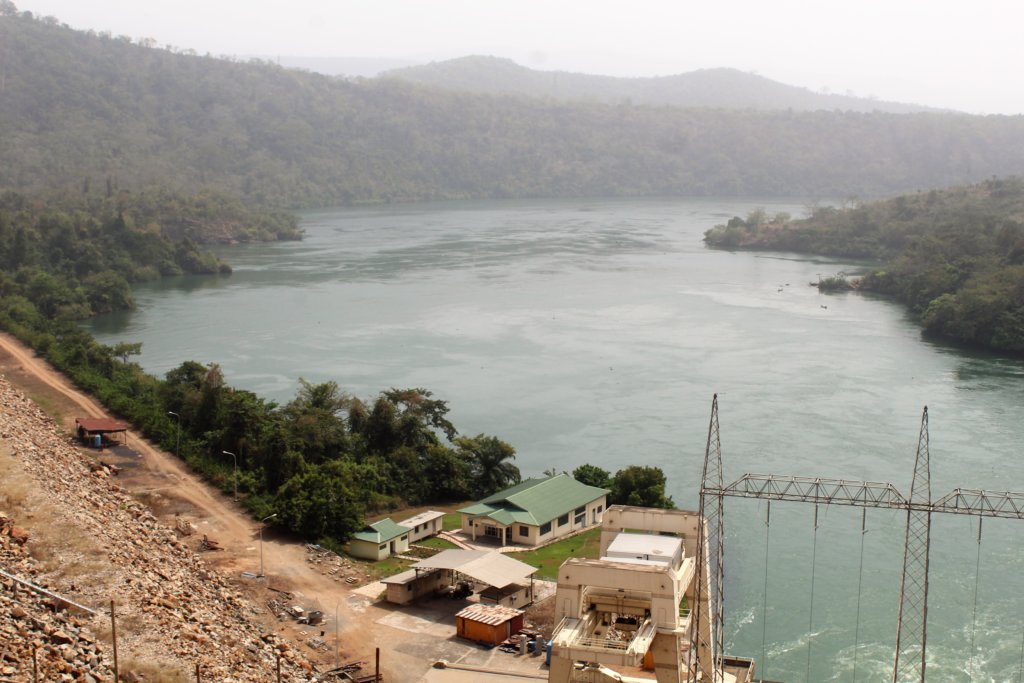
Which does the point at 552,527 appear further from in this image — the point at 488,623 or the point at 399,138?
the point at 399,138

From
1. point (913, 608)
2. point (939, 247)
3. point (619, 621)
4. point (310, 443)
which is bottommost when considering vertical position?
point (913, 608)

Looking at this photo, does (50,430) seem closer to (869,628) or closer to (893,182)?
(869,628)

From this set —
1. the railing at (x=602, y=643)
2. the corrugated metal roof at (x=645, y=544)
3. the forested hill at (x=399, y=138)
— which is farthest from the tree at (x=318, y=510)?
the forested hill at (x=399, y=138)

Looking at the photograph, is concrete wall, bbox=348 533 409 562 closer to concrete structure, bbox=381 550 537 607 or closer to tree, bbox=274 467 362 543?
tree, bbox=274 467 362 543

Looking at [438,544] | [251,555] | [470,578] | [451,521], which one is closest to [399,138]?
[451,521]

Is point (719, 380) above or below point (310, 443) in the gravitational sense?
below

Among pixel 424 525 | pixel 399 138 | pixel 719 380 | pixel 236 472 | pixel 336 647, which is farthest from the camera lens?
pixel 399 138

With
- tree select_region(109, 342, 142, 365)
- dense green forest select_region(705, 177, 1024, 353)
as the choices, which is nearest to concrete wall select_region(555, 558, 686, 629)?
tree select_region(109, 342, 142, 365)

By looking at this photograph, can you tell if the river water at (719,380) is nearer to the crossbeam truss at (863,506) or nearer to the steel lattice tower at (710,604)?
the crossbeam truss at (863,506)
